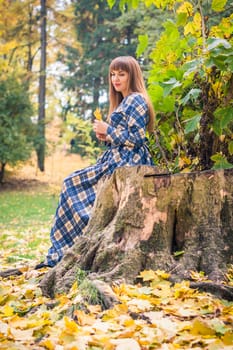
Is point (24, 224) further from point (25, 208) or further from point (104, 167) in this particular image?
point (104, 167)

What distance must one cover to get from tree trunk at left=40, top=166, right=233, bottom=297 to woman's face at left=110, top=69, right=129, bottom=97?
3.13 ft

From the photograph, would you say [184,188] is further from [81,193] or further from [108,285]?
[81,193]

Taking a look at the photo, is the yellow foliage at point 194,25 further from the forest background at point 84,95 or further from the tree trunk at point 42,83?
the tree trunk at point 42,83

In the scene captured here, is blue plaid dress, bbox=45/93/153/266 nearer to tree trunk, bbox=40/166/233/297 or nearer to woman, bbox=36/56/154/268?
woman, bbox=36/56/154/268

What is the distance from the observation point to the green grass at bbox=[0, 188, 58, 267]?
213 inches

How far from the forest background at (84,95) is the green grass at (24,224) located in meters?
0.03

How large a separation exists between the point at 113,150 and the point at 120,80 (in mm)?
499

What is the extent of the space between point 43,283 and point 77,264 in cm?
24

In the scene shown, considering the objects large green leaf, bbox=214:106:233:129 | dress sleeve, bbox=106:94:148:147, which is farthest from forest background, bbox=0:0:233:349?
dress sleeve, bbox=106:94:148:147

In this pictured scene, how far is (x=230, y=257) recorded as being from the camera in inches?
104

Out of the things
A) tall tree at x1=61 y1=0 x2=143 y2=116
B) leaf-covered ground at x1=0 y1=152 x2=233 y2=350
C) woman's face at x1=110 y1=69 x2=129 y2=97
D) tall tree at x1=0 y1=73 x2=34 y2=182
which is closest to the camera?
leaf-covered ground at x1=0 y1=152 x2=233 y2=350

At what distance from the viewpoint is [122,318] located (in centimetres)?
212

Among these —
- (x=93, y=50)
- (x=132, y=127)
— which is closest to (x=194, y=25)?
(x=132, y=127)

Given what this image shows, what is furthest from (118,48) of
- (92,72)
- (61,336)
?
(61,336)
